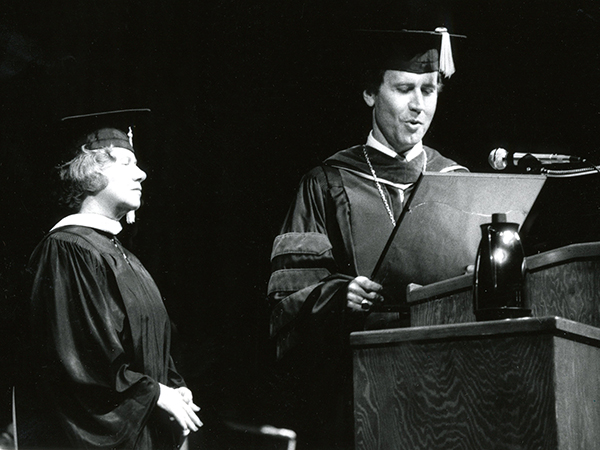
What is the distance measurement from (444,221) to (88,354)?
118cm

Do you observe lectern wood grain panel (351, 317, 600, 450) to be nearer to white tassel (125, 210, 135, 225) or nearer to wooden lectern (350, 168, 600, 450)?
wooden lectern (350, 168, 600, 450)

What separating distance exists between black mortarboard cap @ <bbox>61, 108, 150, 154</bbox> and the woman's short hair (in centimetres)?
6

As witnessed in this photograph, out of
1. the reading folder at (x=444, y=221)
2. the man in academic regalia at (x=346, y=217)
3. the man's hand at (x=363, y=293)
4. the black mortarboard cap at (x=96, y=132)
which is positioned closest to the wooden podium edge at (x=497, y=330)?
the reading folder at (x=444, y=221)

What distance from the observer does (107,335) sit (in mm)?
2564

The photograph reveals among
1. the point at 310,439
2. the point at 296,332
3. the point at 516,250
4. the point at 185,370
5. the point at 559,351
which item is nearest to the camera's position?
the point at 559,351

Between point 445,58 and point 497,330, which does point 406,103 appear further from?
point 497,330

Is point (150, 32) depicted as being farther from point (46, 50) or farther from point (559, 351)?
point (559, 351)

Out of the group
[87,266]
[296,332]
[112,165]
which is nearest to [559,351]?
[296,332]

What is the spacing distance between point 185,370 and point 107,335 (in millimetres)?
796

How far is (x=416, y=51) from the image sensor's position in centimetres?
305

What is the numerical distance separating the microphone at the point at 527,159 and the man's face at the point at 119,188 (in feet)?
4.24

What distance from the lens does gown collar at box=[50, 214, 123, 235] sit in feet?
9.06

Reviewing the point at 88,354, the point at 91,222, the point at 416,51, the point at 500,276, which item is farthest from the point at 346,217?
the point at 500,276

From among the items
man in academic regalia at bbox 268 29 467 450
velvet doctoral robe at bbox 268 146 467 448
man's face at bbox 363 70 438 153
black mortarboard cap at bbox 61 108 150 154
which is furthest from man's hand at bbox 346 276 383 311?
black mortarboard cap at bbox 61 108 150 154
